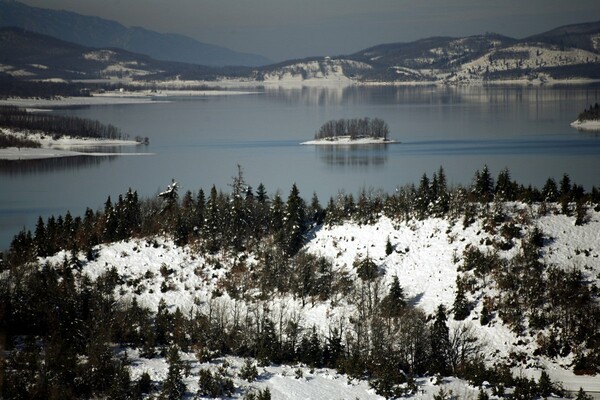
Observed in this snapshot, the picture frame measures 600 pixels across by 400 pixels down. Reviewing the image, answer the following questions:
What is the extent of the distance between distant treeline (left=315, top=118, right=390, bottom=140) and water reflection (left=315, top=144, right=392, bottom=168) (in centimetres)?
736

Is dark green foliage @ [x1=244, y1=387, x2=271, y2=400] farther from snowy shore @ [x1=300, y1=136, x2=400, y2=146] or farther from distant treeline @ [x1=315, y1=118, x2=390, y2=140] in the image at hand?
distant treeline @ [x1=315, y1=118, x2=390, y2=140]

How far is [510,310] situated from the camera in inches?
1209

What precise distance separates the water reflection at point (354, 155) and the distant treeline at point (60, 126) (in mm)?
46489

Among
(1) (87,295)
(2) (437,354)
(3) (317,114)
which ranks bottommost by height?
(2) (437,354)

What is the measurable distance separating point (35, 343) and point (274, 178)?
58.4 m

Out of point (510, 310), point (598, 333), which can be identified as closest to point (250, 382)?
point (510, 310)

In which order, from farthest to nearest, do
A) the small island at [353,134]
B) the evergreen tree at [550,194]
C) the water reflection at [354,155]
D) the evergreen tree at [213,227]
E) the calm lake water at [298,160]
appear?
the small island at [353,134] → the water reflection at [354,155] → the calm lake water at [298,160] → the evergreen tree at [213,227] → the evergreen tree at [550,194]

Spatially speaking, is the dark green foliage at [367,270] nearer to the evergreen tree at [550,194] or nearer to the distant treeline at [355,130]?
the evergreen tree at [550,194]

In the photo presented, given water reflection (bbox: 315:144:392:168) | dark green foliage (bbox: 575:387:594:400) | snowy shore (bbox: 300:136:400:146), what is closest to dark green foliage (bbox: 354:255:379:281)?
dark green foliage (bbox: 575:387:594:400)

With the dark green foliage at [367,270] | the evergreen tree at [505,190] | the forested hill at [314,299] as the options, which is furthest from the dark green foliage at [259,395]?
the evergreen tree at [505,190]

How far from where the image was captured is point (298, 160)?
10044 centimetres

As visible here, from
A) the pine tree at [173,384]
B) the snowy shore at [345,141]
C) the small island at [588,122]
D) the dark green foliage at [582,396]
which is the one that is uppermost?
the small island at [588,122]

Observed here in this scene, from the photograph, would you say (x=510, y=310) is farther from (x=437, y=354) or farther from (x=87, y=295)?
(x=87, y=295)

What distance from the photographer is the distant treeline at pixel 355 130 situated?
127 m
